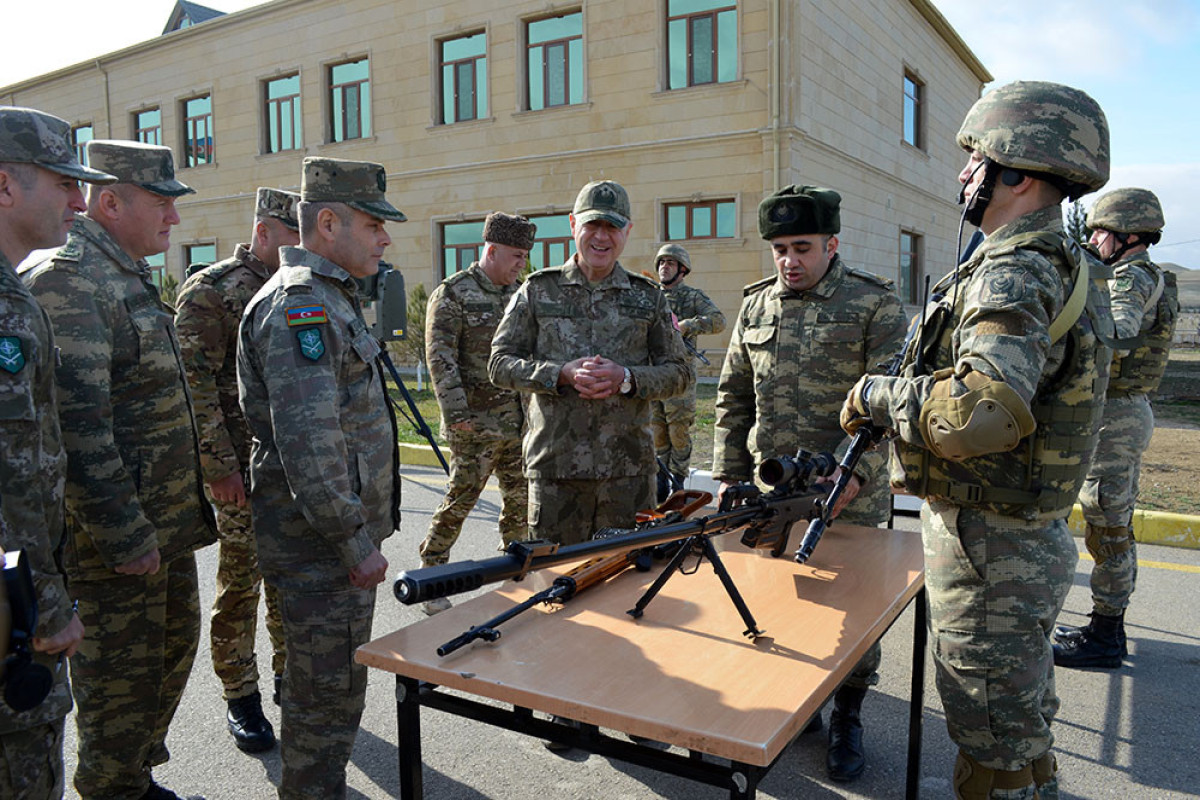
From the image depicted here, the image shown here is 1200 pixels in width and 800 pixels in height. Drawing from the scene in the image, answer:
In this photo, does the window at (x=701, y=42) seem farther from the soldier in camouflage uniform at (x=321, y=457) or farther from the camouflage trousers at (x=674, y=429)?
the soldier in camouflage uniform at (x=321, y=457)

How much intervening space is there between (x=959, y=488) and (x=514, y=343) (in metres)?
2.04

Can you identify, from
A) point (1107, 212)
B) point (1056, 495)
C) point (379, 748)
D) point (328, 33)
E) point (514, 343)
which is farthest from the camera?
point (328, 33)

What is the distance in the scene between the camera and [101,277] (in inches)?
101

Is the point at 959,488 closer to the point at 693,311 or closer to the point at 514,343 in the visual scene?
the point at 514,343

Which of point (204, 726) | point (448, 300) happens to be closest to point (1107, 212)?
point (448, 300)

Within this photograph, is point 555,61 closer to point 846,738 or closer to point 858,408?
point 846,738

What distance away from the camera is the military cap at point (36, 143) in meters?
2.00

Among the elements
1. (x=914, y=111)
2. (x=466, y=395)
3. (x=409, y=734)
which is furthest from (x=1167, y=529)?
(x=914, y=111)

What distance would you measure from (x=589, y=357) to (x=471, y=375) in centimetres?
174

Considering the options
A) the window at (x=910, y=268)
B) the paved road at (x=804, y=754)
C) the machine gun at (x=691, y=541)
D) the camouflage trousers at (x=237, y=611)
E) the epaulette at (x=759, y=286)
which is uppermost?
the window at (x=910, y=268)

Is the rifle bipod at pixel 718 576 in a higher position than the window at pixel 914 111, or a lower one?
lower

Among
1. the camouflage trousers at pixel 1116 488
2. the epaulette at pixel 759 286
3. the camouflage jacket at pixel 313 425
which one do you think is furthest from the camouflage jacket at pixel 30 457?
the camouflage trousers at pixel 1116 488

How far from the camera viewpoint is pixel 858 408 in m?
2.31

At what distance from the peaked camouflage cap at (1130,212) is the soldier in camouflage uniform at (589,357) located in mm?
2440
